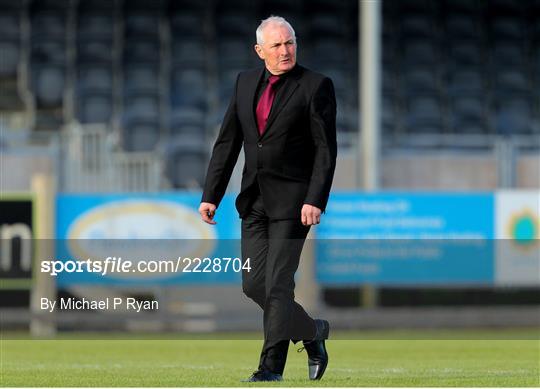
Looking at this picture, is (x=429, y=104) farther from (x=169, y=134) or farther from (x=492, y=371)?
(x=492, y=371)

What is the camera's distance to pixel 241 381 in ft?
22.7

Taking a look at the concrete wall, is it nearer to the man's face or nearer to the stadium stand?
the stadium stand

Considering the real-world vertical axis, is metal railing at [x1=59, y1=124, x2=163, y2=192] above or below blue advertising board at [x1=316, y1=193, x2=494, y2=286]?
above

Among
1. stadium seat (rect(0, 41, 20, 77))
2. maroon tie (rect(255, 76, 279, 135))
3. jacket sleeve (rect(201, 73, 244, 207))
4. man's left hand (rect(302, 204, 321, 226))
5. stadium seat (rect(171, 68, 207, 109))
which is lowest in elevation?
man's left hand (rect(302, 204, 321, 226))

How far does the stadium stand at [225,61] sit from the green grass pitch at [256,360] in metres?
6.64

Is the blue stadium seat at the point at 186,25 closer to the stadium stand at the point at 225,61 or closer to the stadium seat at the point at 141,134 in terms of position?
the stadium stand at the point at 225,61

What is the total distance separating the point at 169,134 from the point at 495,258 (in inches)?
228

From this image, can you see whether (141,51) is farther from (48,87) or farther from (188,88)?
(48,87)

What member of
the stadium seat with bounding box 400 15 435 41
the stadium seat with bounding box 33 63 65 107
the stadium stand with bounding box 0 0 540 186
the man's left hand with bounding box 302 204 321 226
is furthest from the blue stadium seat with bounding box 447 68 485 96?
the man's left hand with bounding box 302 204 321 226

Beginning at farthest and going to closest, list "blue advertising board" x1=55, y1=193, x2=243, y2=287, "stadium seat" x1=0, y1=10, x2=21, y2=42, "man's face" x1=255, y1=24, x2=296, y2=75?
"stadium seat" x1=0, y1=10, x2=21, y2=42, "blue advertising board" x1=55, y1=193, x2=243, y2=287, "man's face" x1=255, y1=24, x2=296, y2=75

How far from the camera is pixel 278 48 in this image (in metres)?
6.48

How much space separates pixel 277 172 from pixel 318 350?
34.9 inches

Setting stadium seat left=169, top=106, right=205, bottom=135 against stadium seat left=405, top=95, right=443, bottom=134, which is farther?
stadium seat left=405, top=95, right=443, bottom=134

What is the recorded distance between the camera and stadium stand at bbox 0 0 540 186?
21.1m
